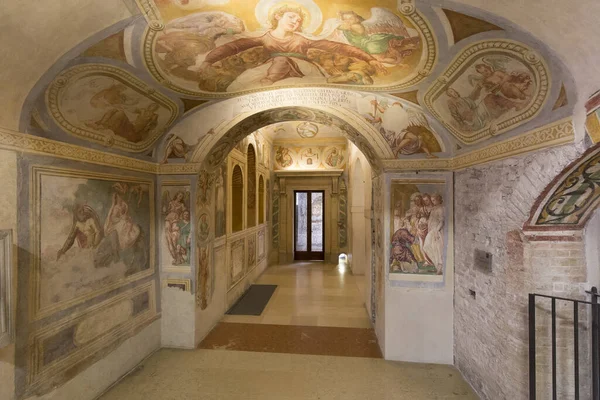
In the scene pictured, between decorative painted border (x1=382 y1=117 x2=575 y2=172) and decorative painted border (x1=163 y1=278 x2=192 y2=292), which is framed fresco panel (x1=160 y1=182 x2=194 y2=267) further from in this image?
decorative painted border (x1=382 y1=117 x2=575 y2=172)

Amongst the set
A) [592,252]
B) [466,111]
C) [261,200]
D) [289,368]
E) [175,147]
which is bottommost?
[289,368]

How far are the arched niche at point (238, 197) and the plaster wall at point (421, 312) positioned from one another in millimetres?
4555

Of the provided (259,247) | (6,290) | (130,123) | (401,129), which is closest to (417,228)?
(401,129)

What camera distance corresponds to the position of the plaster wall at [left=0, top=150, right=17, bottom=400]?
2988 mm

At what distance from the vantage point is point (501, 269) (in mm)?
3645

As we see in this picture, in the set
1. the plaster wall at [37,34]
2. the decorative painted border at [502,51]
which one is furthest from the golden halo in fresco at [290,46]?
the plaster wall at [37,34]

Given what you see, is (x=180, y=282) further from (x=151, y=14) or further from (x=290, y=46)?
(x=290, y=46)

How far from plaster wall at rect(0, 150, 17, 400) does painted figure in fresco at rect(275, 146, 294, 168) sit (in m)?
9.67

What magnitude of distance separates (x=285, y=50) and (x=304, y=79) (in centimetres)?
94

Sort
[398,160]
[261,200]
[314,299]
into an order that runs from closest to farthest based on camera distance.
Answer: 1. [398,160]
2. [314,299]
3. [261,200]

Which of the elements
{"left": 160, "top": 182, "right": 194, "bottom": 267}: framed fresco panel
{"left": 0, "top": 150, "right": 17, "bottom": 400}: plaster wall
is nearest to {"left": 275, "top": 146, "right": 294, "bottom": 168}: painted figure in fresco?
{"left": 160, "top": 182, "right": 194, "bottom": 267}: framed fresco panel

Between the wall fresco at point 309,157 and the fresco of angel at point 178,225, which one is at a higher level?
the wall fresco at point 309,157

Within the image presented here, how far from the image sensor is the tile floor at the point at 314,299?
21.7ft

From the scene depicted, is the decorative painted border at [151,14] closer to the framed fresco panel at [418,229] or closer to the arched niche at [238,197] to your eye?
the framed fresco panel at [418,229]
